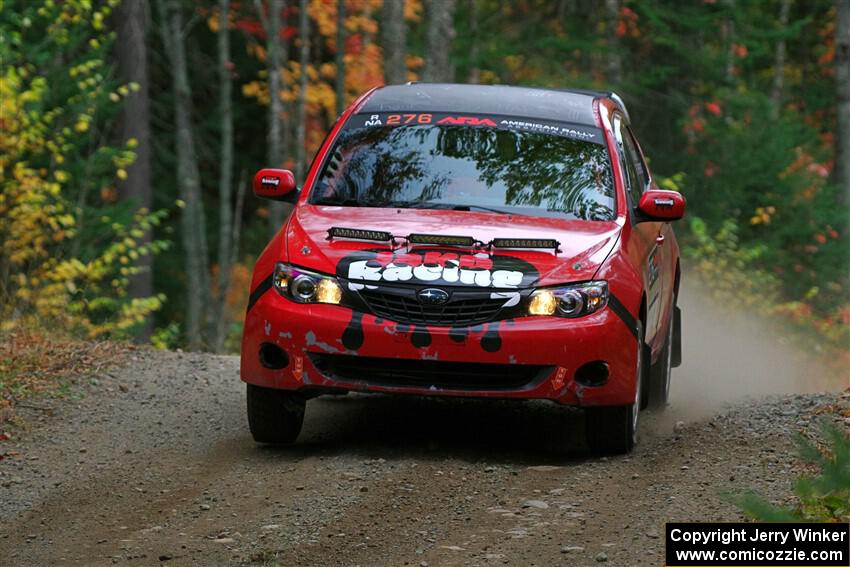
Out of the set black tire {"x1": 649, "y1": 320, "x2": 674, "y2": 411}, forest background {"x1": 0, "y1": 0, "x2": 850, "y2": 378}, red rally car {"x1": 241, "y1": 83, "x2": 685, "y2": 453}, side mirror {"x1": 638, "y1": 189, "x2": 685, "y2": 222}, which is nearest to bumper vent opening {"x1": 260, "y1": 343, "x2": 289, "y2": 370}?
red rally car {"x1": 241, "y1": 83, "x2": 685, "y2": 453}

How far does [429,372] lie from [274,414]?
3.48 feet

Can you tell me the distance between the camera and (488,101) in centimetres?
963

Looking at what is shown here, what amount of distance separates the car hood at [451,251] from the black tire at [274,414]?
32.3 inches

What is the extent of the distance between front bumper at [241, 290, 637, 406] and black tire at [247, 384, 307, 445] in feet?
0.99

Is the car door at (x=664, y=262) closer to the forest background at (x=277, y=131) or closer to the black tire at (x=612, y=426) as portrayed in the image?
the black tire at (x=612, y=426)

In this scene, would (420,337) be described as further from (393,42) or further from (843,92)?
(843,92)

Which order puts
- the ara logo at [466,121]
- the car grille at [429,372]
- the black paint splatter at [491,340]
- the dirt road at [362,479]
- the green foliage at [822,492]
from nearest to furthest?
the green foliage at [822,492] < the dirt road at [362,479] < the black paint splatter at [491,340] < the car grille at [429,372] < the ara logo at [466,121]

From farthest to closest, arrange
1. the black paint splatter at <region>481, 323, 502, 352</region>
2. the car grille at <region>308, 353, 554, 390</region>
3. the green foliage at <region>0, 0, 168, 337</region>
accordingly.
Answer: the green foliage at <region>0, 0, 168, 337</region> → the car grille at <region>308, 353, 554, 390</region> → the black paint splatter at <region>481, 323, 502, 352</region>

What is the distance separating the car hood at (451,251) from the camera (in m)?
7.92

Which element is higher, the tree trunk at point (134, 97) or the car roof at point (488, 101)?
the car roof at point (488, 101)

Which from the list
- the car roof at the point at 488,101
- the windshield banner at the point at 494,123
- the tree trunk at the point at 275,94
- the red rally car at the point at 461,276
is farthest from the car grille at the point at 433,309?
the tree trunk at the point at 275,94

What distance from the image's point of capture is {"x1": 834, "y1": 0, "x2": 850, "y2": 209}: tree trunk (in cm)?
2711

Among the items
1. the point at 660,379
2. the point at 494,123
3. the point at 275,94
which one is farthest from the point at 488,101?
the point at 275,94

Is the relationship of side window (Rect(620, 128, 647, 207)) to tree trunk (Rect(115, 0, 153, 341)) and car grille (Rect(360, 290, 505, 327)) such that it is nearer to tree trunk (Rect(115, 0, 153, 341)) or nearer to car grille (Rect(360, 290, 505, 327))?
car grille (Rect(360, 290, 505, 327))
